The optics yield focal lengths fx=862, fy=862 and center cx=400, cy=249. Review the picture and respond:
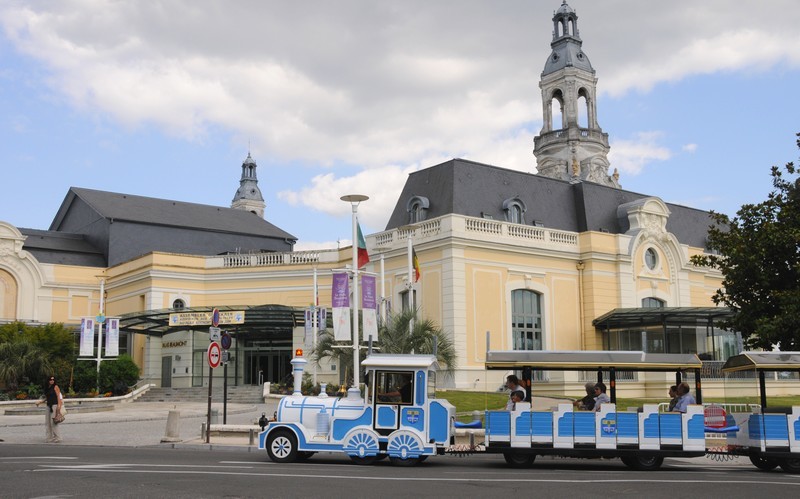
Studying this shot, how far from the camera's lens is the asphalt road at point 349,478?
1219 centimetres

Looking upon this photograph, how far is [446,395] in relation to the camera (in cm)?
3319

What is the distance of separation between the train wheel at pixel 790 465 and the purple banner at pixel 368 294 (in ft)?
50.6

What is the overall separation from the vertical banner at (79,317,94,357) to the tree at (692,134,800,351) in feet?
106

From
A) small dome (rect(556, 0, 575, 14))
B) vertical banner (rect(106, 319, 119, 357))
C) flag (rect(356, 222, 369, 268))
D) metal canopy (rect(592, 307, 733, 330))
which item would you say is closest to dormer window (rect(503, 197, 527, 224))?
metal canopy (rect(592, 307, 733, 330))

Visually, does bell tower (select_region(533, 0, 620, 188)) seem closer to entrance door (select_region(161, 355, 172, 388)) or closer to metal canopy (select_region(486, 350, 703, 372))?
entrance door (select_region(161, 355, 172, 388))

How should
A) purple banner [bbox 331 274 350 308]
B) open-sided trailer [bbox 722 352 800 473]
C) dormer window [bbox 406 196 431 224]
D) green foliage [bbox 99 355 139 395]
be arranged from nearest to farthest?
open-sided trailer [bbox 722 352 800 473], purple banner [bbox 331 274 350 308], dormer window [bbox 406 196 431 224], green foliage [bbox 99 355 139 395]

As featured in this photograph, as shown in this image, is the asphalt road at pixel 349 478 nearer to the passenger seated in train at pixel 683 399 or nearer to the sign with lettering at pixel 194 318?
the passenger seated in train at pixel 683 399

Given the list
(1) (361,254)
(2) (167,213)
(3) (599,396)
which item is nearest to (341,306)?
(1) (361,254)

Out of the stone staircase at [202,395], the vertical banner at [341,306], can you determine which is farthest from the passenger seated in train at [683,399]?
the stone staircase at [202,395]

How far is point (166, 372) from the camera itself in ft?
171

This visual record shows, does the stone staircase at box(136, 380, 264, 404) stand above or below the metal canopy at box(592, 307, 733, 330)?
below

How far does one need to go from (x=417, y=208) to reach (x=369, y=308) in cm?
1550

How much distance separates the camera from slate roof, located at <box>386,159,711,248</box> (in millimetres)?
43344

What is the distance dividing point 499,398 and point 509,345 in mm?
23067
